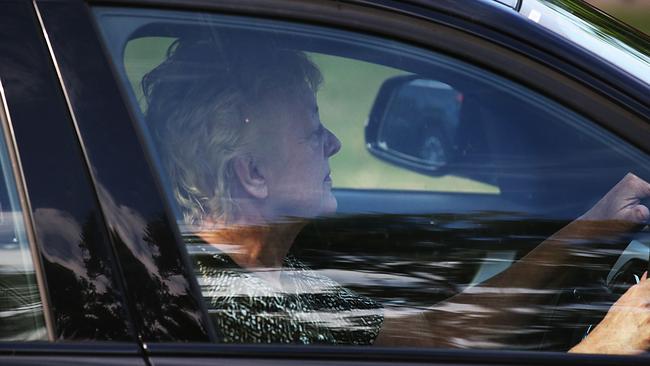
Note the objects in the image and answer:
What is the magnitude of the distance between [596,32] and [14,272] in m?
1.14

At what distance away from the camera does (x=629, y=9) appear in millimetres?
10898

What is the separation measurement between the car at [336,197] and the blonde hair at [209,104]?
0.01 meters

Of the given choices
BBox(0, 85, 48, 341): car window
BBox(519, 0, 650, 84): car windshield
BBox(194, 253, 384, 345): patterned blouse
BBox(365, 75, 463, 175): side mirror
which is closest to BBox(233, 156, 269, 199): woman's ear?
BBox(194, 253, 384, 345): patterned blouse

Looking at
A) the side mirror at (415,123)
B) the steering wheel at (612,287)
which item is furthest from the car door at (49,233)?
the steering wheel at (612,287)

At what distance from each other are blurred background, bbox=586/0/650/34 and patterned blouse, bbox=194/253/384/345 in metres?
8.12

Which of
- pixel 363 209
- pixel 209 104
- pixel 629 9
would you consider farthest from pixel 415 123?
pixel 629 9

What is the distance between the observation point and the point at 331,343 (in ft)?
5.86

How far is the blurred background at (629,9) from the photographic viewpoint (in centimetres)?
980

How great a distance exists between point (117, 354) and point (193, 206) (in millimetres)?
297

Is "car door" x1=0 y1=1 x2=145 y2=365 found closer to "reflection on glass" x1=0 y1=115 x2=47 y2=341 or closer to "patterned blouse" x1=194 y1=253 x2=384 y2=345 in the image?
"reflection on glass" x1=0 y1=115 x2=47 y2=341

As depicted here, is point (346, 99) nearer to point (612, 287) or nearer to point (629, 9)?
point (612, 287)

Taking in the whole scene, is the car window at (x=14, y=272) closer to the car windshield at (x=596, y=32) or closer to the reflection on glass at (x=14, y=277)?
the reflection on glass at (x=14, y=277)

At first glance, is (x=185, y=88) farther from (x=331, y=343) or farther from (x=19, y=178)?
(x=331, y=343)

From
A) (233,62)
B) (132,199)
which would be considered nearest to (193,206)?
(132,199)
